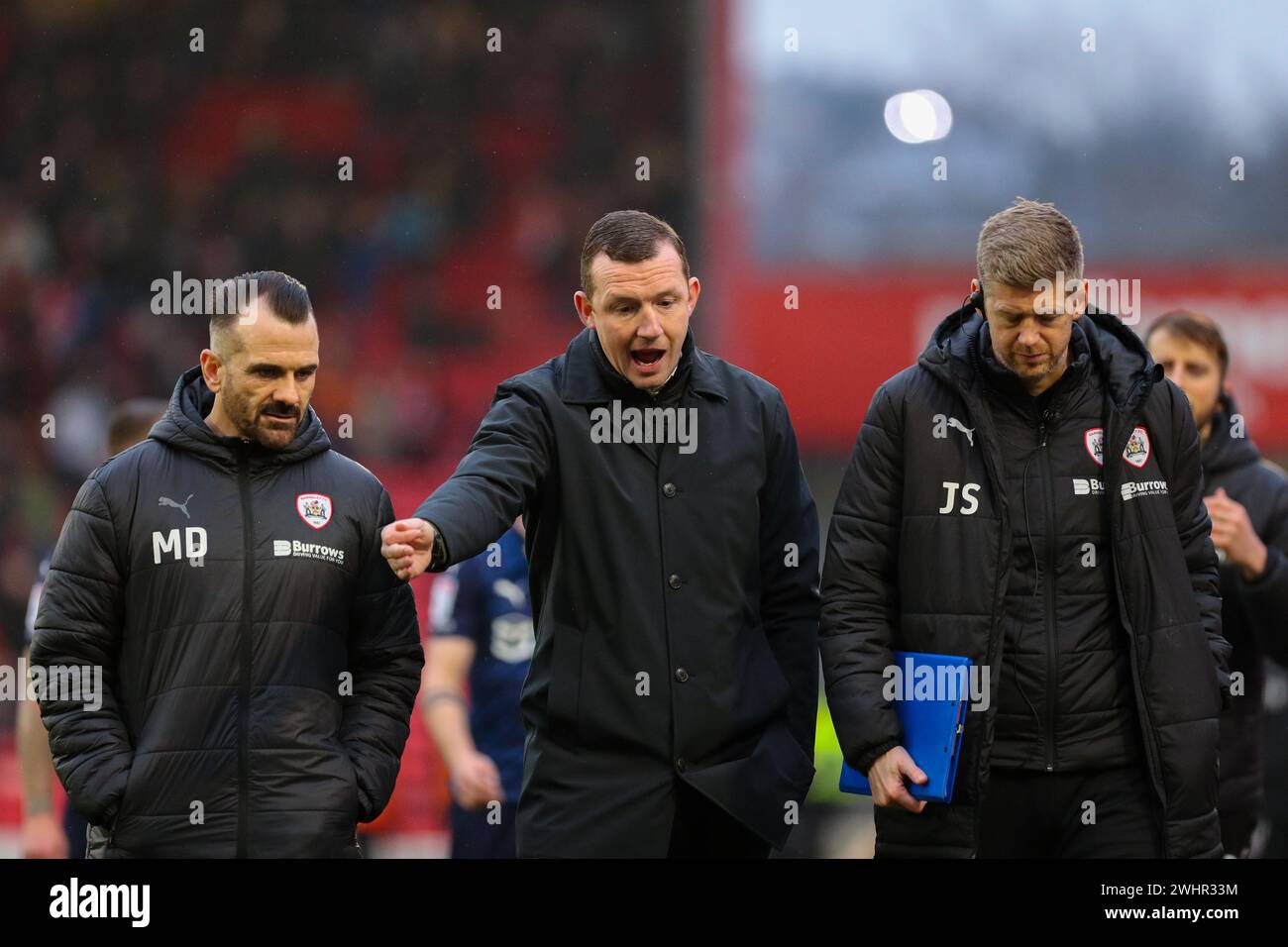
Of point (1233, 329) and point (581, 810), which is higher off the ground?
point (1233, 329)

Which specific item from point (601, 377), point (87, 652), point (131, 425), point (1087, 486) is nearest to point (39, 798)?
point (131, 425)

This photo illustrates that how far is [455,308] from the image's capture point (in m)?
14.3

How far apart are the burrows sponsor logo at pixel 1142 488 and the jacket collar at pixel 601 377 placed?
2.92 ft

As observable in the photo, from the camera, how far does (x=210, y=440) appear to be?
3.74m

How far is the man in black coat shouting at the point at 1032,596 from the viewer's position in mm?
3578

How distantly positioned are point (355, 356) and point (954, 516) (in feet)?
34.9

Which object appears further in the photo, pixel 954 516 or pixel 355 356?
pixel 355 356

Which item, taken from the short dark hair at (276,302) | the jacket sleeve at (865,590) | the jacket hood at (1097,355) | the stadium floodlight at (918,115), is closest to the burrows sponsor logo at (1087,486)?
the jacket hood at (1097,355)

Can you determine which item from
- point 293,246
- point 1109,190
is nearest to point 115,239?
point 293,246

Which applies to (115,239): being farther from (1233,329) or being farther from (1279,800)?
(1279,800)

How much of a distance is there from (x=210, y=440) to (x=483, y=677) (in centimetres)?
174

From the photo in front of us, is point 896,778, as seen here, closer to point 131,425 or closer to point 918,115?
point 131,425

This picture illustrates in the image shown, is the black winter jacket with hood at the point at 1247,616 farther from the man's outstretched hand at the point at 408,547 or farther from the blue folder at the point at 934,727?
the man's outstretched hand at the point at 408,547

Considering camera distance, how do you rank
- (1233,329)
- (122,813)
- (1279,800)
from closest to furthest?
(122,813), (1279,800), (1233,329)
